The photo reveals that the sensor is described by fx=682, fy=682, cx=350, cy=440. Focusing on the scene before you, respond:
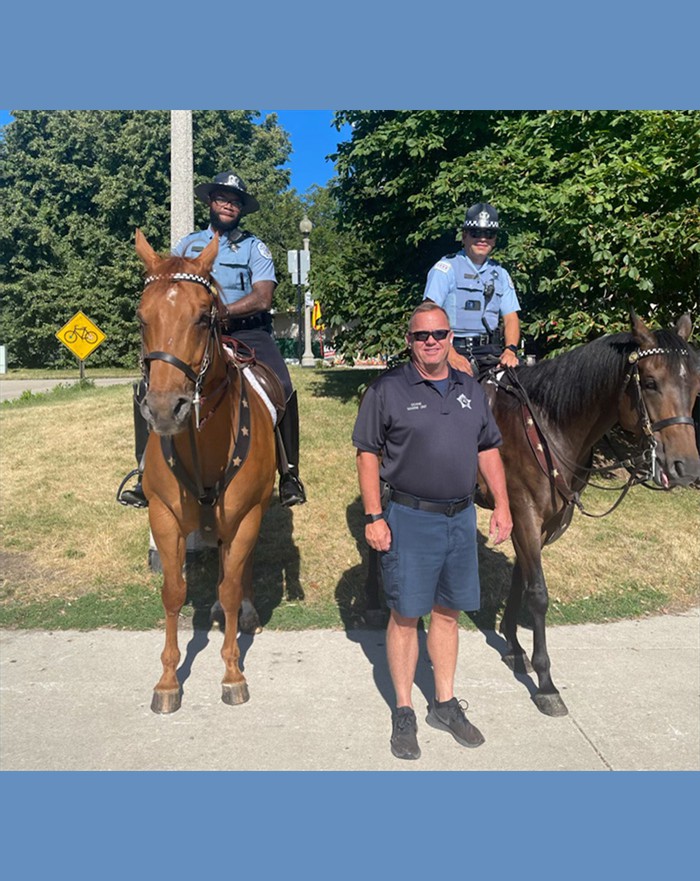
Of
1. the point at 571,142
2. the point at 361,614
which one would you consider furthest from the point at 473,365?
the point at 571,142

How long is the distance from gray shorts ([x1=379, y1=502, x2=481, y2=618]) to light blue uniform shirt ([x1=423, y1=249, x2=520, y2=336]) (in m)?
1.99

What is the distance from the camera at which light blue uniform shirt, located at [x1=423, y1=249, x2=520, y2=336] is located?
503cm

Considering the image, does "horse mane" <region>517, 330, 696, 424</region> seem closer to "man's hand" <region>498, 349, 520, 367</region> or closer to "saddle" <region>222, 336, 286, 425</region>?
"man's hand" <region>498, 349, 520, 367</region>

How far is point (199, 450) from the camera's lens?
396cm

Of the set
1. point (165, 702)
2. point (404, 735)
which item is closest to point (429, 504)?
point (404, 735)

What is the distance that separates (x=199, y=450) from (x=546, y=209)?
5931 mm

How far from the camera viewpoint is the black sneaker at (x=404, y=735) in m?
3.61

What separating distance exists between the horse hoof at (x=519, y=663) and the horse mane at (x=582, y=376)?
165 centimetres

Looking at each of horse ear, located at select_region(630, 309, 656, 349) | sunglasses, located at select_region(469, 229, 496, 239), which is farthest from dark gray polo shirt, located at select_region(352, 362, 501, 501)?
sunglasses, located at select_region(469, 229, 496, 239)

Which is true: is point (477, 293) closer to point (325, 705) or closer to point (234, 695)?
point (325, 705)

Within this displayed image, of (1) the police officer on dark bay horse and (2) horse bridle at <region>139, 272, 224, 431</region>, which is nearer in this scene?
(2) horse bridle at <region>139, 272, 224, 431</region>

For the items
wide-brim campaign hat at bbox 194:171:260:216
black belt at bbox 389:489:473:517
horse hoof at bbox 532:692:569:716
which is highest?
wide-brim campaign hat at bbox 194:171:260:216

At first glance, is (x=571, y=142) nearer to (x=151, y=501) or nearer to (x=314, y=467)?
(x=314, y=467)

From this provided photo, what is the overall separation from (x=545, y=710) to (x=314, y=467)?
16.8 feet
